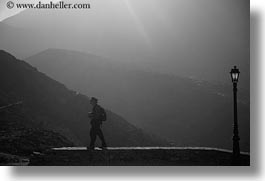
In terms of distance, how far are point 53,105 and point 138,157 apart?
1976cm

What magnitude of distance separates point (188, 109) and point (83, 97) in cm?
999

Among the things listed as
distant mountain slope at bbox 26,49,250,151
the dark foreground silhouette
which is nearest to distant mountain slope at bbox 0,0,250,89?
the dark foreground silhouette

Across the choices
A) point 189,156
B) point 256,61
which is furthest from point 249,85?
point 189,156

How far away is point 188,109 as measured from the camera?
3878cm

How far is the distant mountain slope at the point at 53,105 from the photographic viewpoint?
29.3 meters

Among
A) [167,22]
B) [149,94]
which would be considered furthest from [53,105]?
[167,22]

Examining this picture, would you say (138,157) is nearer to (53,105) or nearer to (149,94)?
(53,105)

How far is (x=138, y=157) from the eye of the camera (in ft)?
40.9

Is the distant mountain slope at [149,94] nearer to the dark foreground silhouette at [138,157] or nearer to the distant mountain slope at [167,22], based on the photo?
the distant mountain slope at [167,22]

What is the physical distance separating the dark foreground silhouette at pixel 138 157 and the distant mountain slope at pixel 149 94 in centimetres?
1457

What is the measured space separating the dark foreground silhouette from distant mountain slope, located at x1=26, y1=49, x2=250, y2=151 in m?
14.6
